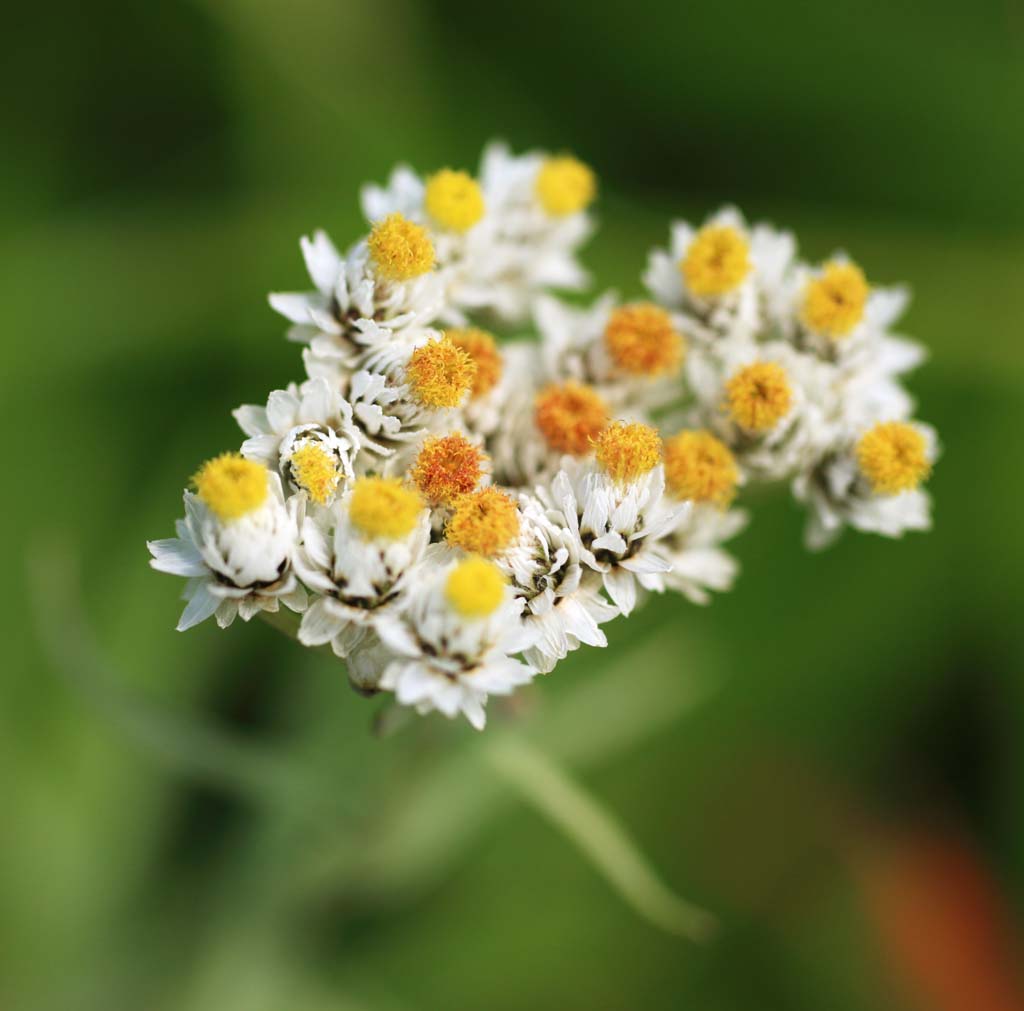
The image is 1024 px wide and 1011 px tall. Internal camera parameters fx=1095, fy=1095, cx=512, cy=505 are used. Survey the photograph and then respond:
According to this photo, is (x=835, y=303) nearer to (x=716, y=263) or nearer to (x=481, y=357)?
(x=716, y=263)

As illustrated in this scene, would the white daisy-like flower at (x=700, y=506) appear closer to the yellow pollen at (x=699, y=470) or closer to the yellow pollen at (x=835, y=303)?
the yellow pollen at (x=699, y=470)

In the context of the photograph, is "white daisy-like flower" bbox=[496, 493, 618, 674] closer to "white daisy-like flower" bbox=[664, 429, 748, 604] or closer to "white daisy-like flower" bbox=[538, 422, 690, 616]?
"white daisy-like flower" bbox=[538, 422, 690, 616]

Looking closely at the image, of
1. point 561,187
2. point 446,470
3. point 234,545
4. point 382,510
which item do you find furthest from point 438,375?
point 561,187

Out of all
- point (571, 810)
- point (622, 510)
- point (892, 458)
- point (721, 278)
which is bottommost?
point (571, 810)

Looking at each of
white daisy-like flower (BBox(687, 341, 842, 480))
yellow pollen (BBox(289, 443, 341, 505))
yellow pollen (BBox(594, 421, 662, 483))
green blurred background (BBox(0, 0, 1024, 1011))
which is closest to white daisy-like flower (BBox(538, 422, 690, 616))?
yellow pollen (BBox(594, 421, 662, 483))

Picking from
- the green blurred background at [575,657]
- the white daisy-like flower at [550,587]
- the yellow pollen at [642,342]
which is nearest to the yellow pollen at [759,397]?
the yellow pollen at [642,342]
